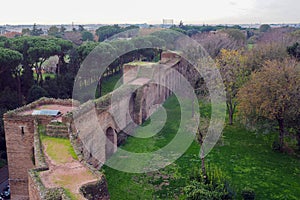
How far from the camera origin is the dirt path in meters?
9.68

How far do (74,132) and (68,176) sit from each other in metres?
3.68

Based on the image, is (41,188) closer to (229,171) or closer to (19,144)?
(19,144)

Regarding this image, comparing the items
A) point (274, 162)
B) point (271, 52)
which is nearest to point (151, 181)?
point (274, 162)

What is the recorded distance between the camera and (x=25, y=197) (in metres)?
15.2

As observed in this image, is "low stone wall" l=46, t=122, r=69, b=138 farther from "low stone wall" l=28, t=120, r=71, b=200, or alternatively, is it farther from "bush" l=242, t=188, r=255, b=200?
"bush" l=242, t=188, r=255, b=200

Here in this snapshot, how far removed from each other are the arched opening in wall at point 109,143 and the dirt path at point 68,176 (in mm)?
6432

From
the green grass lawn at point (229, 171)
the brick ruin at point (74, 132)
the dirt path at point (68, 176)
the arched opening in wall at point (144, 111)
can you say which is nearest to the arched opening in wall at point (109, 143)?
the brick ruin at point (74, 132)

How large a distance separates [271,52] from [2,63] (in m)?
22.2

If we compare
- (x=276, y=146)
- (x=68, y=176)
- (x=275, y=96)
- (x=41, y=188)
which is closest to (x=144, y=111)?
(x=276, y=146)

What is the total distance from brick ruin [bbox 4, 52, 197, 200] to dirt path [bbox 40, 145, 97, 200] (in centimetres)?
23

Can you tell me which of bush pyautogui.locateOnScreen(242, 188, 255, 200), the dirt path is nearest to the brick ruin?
the dirt path

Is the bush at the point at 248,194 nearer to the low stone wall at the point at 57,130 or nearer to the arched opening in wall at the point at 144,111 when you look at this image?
the low stone wall at the point at 57,130

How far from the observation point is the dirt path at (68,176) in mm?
9676

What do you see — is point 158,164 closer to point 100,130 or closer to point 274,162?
point 100,130
